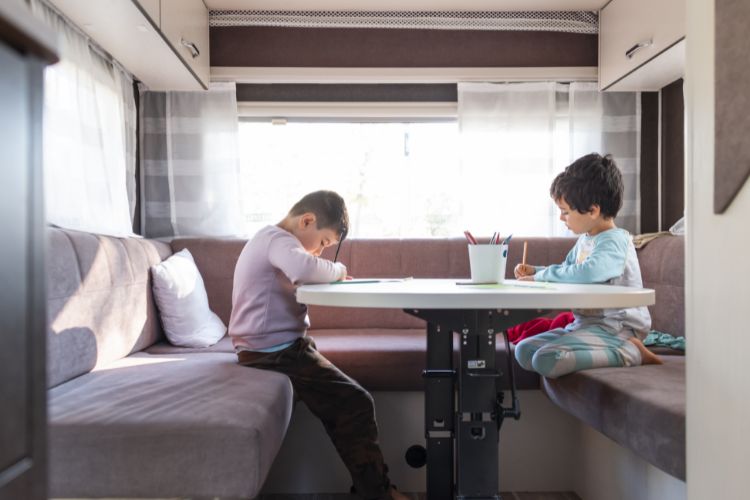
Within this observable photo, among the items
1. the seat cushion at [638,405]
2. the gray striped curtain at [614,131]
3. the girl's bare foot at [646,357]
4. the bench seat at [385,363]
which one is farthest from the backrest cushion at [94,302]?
the gray striped curtain at [614,131]

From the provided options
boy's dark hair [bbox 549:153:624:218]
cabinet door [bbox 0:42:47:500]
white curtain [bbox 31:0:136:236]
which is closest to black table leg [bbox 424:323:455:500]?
boy's dark hair [bbox 549:153:624:218]

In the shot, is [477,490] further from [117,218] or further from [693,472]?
[117,218]

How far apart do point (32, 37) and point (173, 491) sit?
3.13ft

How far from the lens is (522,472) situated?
233 centimetres

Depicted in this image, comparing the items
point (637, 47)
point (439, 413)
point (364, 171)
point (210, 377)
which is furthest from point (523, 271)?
point (364, 171)

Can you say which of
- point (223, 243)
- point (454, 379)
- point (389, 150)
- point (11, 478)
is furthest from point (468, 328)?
point (389, 150)

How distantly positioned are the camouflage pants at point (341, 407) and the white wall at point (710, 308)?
2.74 ft

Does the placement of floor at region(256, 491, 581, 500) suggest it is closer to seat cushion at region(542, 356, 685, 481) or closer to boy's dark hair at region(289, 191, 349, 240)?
seat cushion at region(542, 356, 685, 481)

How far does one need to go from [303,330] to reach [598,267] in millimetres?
888

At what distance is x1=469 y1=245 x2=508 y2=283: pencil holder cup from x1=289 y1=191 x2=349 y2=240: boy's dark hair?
0.53m

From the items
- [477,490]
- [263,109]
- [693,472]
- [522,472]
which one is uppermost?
[263,109]

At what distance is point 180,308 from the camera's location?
98.2 inches

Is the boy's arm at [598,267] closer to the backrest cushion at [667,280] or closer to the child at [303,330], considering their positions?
the child at [303,330]

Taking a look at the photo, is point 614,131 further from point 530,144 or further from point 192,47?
point 192,47
